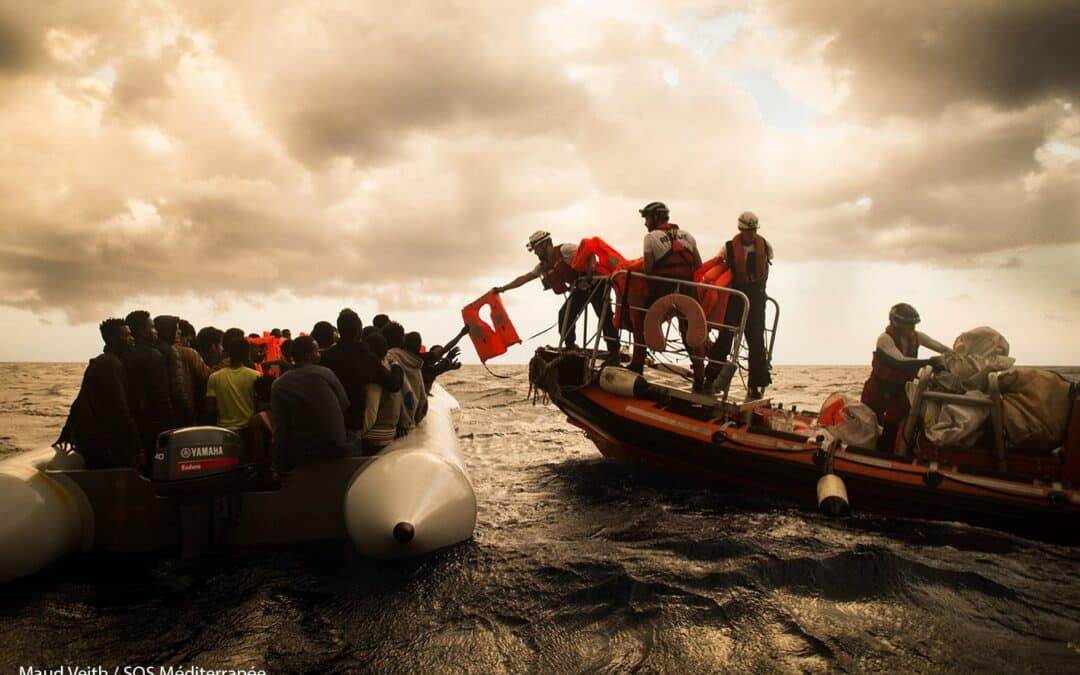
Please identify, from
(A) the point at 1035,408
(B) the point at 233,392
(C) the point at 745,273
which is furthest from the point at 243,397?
(A) the point at 1035,408

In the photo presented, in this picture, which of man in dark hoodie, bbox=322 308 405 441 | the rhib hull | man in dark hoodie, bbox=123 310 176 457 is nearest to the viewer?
man in dark hoodie, bbox=123 310 176 457

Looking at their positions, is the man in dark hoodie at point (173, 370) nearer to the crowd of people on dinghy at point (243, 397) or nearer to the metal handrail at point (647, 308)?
the crowd of people on dinghy at point (243, 397)

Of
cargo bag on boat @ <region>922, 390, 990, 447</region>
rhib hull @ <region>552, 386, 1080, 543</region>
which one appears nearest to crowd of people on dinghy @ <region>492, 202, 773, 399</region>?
rhib hull @ <region>552, 386, 1080, 543</region>

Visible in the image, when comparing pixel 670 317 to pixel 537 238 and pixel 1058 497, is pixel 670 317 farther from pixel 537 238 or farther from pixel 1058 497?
pixel 1058 497

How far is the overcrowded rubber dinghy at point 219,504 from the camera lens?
4500 mm

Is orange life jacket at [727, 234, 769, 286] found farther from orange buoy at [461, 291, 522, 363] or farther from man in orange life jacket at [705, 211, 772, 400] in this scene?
orange buoy at [461, 291, 522, 363]

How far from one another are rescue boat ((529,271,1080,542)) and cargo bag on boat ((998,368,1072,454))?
0.10 m

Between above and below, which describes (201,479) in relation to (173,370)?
below

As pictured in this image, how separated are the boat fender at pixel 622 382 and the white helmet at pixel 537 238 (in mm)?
1761

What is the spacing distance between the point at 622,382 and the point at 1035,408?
151 inches

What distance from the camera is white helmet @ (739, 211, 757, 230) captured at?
757 centimetres

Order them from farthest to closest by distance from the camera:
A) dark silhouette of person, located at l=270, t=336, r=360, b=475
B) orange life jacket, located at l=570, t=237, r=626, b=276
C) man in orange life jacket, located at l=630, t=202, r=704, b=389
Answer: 1. orange life jacket, located at l=570, t=237, r=626, b=276
2. man in orange life jacket, located at l=630, t=202, r=704, b=389
3. dark silhouette of person, located at l=270, t=336, r=360, b=475

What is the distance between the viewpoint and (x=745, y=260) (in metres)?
7.61

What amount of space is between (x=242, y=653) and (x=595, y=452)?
758cm
